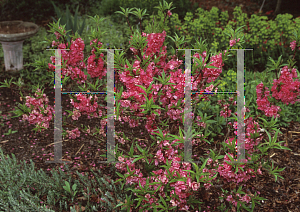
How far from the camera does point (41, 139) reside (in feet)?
11.9

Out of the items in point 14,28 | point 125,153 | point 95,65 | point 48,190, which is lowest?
point 48,190

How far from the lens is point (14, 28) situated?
5090 mm

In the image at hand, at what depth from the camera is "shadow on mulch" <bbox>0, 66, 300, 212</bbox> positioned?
2.76 m

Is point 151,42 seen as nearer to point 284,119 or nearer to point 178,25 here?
point 284,119

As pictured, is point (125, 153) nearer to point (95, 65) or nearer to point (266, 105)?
point (95, 65)

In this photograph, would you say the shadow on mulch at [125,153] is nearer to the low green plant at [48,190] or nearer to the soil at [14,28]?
the low green plant at [48,190]

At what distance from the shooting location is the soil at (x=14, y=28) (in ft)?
16.2

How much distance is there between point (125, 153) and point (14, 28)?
3526mm

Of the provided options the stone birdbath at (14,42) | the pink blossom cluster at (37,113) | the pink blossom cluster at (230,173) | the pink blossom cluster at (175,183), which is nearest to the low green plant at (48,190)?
the pink blossom cluster at (175,183)

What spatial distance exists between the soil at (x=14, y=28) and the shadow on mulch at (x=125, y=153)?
1524 millimetres

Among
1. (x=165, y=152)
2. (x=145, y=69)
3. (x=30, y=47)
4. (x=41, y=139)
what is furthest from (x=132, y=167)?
(x=30, y=47)

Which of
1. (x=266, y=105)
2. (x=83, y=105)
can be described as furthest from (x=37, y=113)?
(x=266, y=105)

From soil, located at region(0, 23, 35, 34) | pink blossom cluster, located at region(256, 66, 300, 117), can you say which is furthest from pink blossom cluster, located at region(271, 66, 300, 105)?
soil, located at region(0, 23, 35, 34)

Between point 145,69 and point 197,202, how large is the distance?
1193mm
